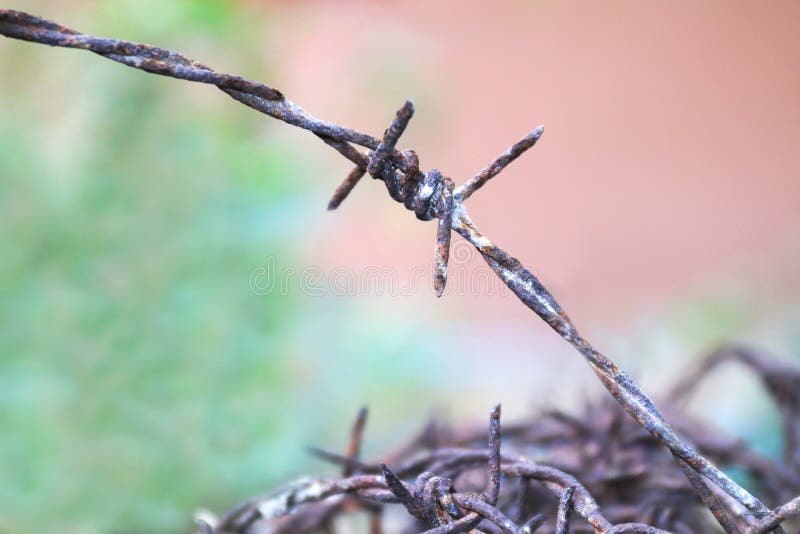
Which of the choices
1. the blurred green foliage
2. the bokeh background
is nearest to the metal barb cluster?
the bokeh background

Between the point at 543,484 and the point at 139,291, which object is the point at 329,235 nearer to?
the point at 139,291

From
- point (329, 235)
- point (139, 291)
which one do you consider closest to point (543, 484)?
point (139, 291)

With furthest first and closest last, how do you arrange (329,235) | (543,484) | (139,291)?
1. (329,235)
2. (139,291)
3. (543,484)

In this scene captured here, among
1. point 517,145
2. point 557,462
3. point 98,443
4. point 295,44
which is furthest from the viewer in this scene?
point 295,44

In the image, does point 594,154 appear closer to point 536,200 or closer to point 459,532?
point 536,200

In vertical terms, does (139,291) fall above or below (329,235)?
below

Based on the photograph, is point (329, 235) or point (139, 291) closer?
point (139, 291)

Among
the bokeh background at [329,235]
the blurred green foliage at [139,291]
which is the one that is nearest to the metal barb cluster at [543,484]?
the bokeh background at [329,235]

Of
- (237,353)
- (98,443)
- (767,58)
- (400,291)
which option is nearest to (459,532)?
(98,443)

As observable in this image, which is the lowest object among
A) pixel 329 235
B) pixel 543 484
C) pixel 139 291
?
pixel 543 484
